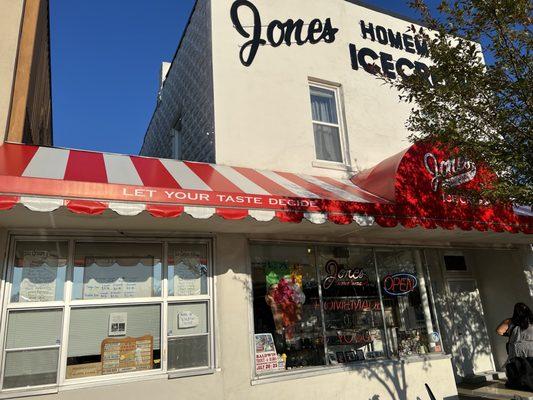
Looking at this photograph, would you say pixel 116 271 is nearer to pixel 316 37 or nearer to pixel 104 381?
pixel 104 381

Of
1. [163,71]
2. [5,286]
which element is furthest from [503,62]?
[163,71]

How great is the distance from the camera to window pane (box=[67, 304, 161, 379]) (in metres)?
5.21

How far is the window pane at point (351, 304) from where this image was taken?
7.00 metres

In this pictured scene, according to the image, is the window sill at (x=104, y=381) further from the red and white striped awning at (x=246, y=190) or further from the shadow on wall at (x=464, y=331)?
the shadow on wall at (x=464, y=331)

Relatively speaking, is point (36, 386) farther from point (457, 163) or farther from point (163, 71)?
point (163, 71)

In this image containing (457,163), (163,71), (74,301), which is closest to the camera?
(74,301)

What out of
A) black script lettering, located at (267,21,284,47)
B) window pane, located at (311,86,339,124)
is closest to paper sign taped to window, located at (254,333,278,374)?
window pane, located at (311,86,339,124)

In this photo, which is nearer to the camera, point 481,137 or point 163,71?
point 481,137

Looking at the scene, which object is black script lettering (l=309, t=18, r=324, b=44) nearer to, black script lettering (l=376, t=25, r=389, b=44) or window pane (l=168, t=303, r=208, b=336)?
black script lettering (l=376, t=25, r=389, b=44)

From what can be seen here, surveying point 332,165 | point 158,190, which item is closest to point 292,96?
point 332,165

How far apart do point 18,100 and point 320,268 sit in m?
5.44

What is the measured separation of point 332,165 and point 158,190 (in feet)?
13.6

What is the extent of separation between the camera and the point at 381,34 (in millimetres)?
9797

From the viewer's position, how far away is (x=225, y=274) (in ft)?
20.2
